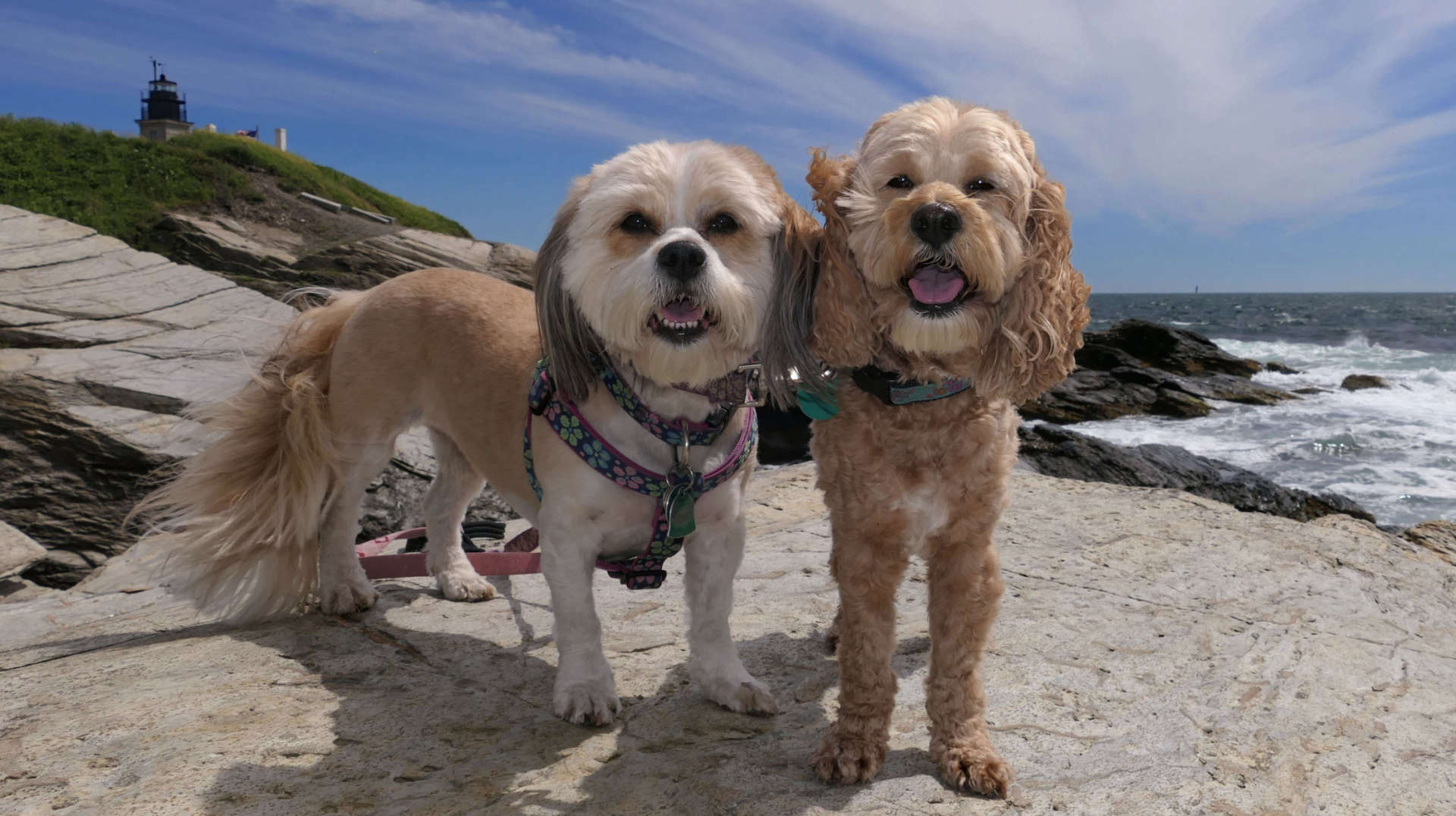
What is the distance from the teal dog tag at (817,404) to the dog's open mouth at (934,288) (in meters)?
0.44

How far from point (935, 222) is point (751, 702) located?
170 cm

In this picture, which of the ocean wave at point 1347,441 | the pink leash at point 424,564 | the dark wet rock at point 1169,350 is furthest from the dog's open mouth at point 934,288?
the dark wet rock at point 1169,350

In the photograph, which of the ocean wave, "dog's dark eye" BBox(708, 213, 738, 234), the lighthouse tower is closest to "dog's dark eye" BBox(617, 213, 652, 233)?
"dog's dark eye" BBox(708, 213, 738, 234)

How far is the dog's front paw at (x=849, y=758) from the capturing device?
2547 millimetres

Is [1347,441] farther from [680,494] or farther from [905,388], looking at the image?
[680,494]

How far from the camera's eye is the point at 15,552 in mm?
5719

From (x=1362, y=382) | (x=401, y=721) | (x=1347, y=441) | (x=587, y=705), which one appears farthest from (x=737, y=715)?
Result: (x=1362, y=382)

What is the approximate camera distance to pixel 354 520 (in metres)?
4.01

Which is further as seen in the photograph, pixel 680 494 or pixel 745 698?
pixel 745 698

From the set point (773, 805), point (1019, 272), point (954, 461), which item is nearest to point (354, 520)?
point (773, 805)

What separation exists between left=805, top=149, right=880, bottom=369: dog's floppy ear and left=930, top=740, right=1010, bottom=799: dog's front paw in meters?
1.12

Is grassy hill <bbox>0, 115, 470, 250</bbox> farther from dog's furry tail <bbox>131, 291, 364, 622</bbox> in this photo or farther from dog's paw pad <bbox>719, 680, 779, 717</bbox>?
dog's paw pad <bbox>719, 680, 779, 717</bbox>

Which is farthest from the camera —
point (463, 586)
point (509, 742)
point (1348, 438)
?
point (1348, 438)

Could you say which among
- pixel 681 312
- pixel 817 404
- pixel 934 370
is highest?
pixel 681 312
